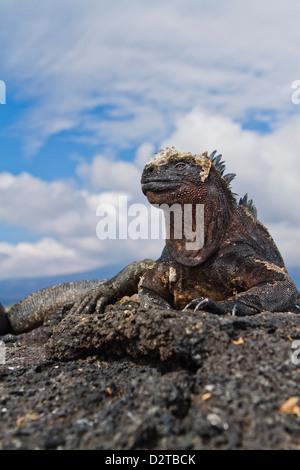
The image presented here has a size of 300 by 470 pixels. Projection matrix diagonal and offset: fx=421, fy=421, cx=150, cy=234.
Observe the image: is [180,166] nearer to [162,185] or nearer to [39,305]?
[162,185]

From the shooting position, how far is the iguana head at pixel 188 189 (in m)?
4.06

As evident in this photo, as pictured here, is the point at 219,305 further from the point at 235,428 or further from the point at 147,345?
the point at 235,428

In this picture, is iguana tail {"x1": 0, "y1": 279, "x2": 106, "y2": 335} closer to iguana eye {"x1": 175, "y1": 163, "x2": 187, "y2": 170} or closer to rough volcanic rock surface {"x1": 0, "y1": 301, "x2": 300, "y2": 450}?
iguana eye {"x1": 175, "y1": 163, "x2": 187, "y2": 170}

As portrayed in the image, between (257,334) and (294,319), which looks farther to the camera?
(294,319)

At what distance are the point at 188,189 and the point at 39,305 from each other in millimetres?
4666

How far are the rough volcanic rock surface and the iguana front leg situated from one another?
2.08 meters

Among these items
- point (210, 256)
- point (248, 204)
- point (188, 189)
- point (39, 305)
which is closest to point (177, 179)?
point (188, 189)

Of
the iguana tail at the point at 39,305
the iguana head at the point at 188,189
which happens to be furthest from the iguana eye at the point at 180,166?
the iguana tail at the point at 39,305

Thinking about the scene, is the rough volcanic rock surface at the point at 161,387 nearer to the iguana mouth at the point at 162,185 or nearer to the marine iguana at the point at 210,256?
the marine iguana at the point at 210,256
